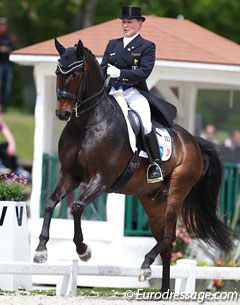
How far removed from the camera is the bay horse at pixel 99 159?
436 inches

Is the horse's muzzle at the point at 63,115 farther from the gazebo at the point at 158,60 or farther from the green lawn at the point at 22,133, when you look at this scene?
the green lawn at the point at 22,133

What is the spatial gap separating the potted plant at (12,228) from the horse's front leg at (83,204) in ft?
5.64

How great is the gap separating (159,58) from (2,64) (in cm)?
1055

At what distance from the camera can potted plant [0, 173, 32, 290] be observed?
12828 mm

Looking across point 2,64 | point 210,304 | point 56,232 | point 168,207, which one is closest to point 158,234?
point 168,207

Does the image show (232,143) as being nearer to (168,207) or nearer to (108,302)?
(168,207)

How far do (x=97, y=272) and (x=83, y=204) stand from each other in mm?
1220

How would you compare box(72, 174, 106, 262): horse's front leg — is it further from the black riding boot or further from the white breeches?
the white breeches

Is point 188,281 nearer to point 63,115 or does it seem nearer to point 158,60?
point 63,115

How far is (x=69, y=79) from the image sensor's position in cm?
1105

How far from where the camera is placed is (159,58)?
15008mm

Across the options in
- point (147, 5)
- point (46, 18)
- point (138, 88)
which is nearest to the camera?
point (138, 88)

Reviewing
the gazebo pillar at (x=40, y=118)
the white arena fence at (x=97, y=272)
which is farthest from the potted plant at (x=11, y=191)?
the gazebo pillar at (x=40, y=118)

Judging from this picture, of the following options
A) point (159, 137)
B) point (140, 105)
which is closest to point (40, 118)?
point (159, 137)
